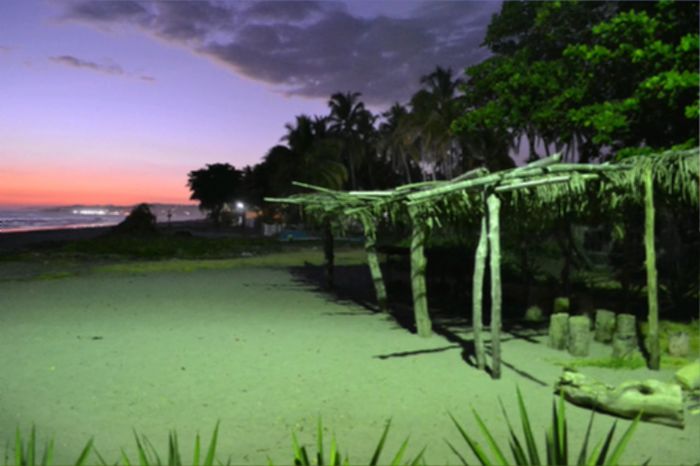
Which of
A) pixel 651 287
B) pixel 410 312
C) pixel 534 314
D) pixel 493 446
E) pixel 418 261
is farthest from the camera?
pixel 410 312

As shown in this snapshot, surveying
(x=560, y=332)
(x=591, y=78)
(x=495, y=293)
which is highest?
(x=591, y=78)

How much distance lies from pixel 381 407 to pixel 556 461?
3950 mm

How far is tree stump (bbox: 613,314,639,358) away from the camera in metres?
7.55

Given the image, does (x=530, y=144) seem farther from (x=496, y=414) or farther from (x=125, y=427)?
(x=125, y=427)

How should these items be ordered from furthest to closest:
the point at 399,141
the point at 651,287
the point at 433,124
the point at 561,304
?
1. the point at 399,141
2. the point at 433,124
3. the point at 561,304
4. the point at 651,287

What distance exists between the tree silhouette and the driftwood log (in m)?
61.9

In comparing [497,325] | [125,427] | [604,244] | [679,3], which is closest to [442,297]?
[497,325]

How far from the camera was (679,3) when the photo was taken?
32.8ft

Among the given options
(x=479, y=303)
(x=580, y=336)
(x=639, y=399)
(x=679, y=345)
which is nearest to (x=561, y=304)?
(x=580, y=336)

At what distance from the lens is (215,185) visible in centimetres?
6606

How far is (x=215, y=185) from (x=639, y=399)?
64.1 m

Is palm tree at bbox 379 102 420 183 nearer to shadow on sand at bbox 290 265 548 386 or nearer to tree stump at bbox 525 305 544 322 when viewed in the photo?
shadow on sand at bbox 290 265 548 386

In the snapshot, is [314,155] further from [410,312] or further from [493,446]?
[493,446]

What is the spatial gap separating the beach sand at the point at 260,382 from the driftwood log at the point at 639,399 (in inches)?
4.4
